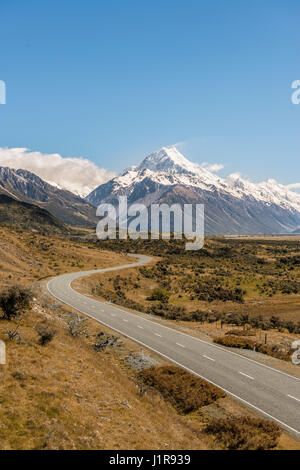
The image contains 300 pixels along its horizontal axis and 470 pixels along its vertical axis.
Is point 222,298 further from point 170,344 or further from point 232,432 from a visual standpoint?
point 232,432

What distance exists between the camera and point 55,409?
9828 millimetres

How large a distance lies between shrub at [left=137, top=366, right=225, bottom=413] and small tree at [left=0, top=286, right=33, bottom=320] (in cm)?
843

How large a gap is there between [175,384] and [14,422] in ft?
28.8

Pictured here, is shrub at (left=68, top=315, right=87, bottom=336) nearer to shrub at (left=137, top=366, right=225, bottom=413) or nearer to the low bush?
shrub at (left=137, top=366, right=225, bottom=413)

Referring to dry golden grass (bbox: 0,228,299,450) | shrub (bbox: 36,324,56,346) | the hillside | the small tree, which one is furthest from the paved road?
the hillside

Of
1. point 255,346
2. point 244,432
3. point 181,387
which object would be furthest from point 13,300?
point 255,346

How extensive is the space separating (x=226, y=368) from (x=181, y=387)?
4.82 metres

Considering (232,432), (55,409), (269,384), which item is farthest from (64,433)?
(269,384)

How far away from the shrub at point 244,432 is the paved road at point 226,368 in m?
1.35

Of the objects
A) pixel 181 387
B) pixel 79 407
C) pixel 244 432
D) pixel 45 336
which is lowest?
pixel 181 387

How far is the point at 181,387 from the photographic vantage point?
1516cm

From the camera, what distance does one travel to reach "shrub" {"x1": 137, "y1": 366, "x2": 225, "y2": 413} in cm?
1400

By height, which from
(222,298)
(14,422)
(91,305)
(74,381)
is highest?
(14,422)

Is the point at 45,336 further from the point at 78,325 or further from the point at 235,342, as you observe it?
the point at 235,342
